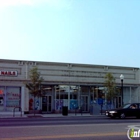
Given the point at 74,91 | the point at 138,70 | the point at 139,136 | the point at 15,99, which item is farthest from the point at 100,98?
the point at 139,136

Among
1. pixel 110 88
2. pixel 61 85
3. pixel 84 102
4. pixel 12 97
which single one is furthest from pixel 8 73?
pixel 110 88

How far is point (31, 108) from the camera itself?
34812mm

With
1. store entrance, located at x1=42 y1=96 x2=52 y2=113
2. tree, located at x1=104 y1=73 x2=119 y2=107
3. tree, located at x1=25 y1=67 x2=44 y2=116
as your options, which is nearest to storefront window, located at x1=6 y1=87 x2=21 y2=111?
store entrance, located at x1=42 y1=96 x2=52 y2=113

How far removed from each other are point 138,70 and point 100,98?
6.63 m

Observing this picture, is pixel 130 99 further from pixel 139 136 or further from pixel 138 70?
pixel 139 136

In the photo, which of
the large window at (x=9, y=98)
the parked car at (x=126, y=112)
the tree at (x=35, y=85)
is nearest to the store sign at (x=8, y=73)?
the large window at (x=9, y=98)

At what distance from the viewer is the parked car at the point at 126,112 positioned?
84.8ft

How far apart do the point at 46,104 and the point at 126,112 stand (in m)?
12.6

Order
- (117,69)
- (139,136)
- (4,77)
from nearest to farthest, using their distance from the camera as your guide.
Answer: (139,136), (4,77), (117,69)

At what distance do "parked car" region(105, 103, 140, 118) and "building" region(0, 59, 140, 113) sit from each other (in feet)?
18.6

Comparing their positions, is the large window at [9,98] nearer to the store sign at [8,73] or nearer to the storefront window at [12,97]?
the storefront window at [12,97]

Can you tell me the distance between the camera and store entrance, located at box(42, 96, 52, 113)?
35.9 meters

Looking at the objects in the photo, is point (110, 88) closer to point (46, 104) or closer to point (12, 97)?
point (46, 104)

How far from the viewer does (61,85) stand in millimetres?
36062
